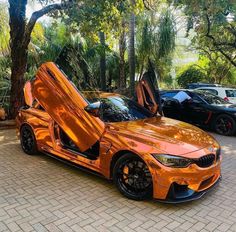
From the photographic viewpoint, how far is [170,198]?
3.93 metres

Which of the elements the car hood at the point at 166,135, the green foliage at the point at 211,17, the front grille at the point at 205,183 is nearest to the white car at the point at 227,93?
the green foliage at the point at 211,17

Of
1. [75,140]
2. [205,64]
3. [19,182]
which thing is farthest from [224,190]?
[205,64]

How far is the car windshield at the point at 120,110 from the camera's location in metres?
5.13

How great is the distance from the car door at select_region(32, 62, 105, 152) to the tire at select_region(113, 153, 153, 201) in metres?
0.62

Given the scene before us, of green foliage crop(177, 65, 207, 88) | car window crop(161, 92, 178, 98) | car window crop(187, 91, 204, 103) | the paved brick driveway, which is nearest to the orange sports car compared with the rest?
the paved brick driveway

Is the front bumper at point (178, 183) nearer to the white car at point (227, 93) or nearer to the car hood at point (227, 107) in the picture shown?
the car hood at point (227, 107)

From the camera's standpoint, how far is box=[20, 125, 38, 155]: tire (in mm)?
6145

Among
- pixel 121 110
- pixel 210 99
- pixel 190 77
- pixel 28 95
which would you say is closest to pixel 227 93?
pixel 210 99

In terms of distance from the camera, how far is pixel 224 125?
9.12 meters

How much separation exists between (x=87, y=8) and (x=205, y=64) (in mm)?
19925

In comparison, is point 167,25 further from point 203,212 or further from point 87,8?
point 203,212

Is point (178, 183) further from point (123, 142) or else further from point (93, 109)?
point (93, 109)

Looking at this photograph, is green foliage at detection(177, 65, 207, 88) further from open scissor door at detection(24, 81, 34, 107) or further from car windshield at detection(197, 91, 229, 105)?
open scissor door at detection(24, 81, 34, 107)

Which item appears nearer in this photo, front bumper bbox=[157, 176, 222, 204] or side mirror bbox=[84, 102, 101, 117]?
front bumper bbox=[157, 176, 222, 204]
